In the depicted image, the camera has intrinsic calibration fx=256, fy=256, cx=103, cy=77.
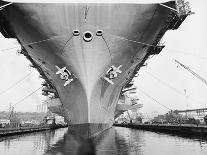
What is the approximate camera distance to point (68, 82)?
35.9 ft

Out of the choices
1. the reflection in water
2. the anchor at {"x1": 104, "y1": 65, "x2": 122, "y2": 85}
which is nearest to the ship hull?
the anchor at {"x1": 104, "y1": 65, "x2": 122, "y2": 85}

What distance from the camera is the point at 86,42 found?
10641 mm

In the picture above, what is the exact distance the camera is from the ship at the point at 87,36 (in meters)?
10.2

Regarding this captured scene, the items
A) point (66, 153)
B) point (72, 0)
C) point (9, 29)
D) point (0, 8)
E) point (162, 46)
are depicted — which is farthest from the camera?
point (162, 46)

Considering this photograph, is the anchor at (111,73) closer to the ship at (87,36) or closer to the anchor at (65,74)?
the ship at (87,36)

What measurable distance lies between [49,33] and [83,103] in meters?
3.28

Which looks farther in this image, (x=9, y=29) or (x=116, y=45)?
(x=9, y=29)

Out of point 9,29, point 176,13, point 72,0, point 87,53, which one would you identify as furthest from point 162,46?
point 9,29

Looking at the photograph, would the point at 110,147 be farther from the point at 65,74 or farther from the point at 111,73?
the point at 65,74

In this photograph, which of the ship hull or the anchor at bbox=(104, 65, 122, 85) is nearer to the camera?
the ship hull

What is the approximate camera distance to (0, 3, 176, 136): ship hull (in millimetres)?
10219

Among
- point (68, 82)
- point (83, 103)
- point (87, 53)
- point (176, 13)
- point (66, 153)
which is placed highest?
point (176, 13)

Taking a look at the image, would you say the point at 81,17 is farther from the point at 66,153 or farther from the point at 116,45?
the point at 66,153

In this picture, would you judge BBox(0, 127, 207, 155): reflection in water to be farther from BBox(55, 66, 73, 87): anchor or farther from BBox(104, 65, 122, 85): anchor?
BBox(104, 65, 122, 85): anchor
